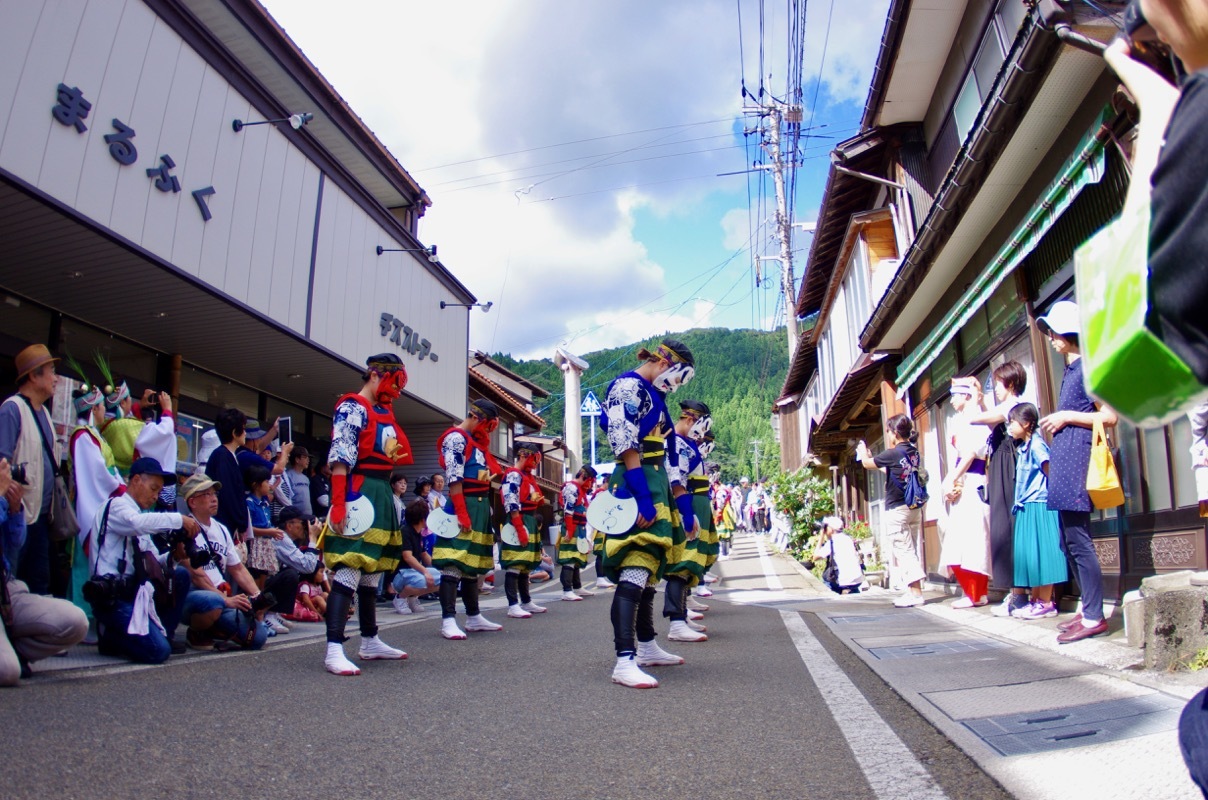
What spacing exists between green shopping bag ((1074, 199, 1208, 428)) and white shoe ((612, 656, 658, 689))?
134 inches

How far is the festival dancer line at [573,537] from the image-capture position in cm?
1123

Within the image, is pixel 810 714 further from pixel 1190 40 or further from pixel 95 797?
pixel 1190 40

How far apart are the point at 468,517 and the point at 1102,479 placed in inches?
178

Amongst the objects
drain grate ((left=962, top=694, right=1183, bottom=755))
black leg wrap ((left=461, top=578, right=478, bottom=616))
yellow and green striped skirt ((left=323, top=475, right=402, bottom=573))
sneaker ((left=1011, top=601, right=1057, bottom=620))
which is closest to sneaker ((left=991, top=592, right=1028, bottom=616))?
sneaker ((left=1011, top=601, right=1057, bottom=620))

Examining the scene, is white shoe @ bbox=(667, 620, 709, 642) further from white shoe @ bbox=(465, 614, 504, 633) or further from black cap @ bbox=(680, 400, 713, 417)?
black cap @ bbox=(680, 400, 713, 417)

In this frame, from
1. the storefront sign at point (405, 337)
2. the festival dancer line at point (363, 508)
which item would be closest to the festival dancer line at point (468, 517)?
the festival dancer line at point (363, 508)

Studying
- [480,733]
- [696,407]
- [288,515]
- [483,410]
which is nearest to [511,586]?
[483,410]

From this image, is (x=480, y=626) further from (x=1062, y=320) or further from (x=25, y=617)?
(x=1062, y=320)

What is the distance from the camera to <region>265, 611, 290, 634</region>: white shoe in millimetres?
7071

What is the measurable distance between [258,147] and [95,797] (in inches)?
400

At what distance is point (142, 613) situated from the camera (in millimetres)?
5012

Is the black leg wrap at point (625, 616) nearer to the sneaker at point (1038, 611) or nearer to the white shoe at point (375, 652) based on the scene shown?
the white shoe at point (375, 652)

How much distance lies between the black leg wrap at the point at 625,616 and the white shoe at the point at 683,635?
76.1 inches

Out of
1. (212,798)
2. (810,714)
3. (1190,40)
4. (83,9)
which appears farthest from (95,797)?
(83,9)
